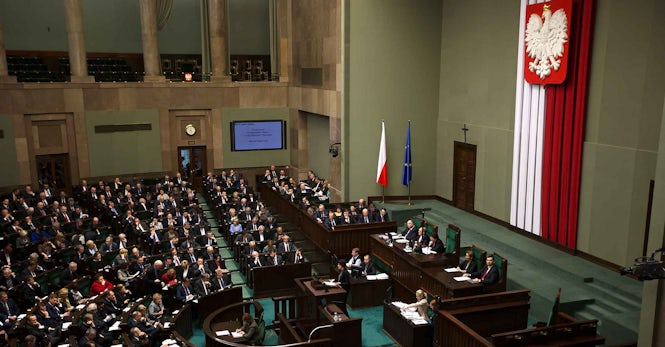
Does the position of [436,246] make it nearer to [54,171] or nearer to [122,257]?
[122,257]

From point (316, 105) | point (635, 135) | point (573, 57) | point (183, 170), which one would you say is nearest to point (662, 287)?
point (635, 135)

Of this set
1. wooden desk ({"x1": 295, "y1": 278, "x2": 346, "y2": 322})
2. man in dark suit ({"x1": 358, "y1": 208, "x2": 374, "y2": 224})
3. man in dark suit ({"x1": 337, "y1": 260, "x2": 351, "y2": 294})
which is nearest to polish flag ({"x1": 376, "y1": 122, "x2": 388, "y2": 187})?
man in dark suit ({"x1": 358, "y1": 208, "x2": 374, "y2": 224})

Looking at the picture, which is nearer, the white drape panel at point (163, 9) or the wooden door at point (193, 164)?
the wooden door at point (193, 164)

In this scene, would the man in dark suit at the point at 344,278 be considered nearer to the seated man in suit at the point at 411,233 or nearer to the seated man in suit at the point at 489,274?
the seated man in suit at the point at 411,233

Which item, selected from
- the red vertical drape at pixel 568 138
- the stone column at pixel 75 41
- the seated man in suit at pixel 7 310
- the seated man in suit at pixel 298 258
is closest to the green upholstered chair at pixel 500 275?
the red vertical drape at pixel 568 138

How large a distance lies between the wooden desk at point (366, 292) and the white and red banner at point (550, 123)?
12.6ft

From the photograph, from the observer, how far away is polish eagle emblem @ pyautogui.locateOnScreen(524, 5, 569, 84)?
37.6ft

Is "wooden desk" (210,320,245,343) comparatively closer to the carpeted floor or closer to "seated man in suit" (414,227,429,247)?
the carpeted floor

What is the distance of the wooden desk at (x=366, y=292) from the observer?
36.2 ft

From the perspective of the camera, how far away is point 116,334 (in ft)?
28.8

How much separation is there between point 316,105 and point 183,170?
5.63 m

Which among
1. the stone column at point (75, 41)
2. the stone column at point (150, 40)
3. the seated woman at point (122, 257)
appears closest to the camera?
the seated woman at point (122, 257)

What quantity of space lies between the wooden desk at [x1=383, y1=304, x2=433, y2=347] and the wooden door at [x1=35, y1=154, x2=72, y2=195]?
1304cm

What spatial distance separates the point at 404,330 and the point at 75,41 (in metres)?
14.7
